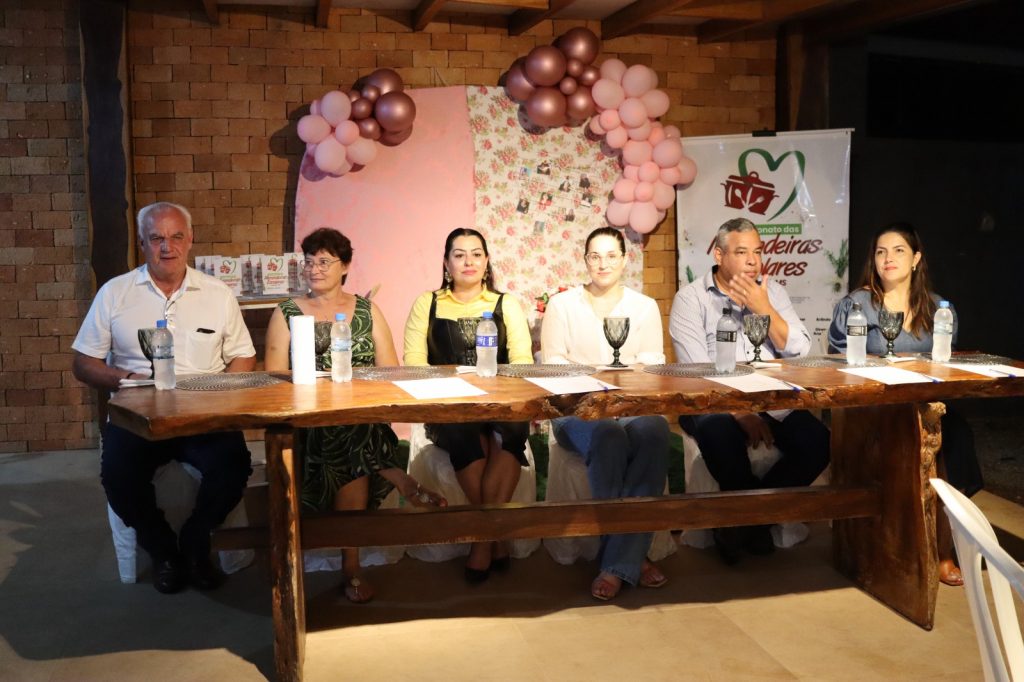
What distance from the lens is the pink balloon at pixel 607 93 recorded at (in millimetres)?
5660

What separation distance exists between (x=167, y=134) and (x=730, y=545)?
4005 mm

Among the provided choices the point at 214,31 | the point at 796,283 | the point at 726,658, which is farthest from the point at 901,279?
the point at 214,31

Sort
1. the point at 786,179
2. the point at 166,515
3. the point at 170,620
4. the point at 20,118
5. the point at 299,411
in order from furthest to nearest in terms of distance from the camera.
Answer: the point at 786,179
the point at 20,118
the point at 166,515
the point at 170,620
the point at 299,411

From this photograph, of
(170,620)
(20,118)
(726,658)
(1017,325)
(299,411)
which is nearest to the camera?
(299,411)

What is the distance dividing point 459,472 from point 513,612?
56 cm

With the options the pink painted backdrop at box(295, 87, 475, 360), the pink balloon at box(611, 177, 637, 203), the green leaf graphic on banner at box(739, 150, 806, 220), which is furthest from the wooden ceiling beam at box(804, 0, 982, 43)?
the pink painted backdrop at box(295, 87, 475, 360)

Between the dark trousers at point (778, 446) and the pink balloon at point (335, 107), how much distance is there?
281 cm

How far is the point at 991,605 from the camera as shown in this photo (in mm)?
3135

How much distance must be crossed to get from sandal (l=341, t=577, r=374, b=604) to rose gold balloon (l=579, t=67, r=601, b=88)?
350 centimetres

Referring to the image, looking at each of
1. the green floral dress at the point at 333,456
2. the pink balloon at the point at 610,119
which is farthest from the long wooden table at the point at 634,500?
the pink balloon at the point at 610,119

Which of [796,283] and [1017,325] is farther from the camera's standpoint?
[1017,325]

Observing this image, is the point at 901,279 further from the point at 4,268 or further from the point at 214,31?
the point at 4,268

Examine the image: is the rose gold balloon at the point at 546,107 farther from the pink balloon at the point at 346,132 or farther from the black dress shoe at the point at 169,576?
the black dress shoe at the point at 169,576

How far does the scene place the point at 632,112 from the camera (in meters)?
5.69
